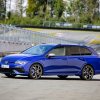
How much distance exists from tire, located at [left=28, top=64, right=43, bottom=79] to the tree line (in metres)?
102

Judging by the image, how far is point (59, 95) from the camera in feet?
43.0

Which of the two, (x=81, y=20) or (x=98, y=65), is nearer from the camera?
(x=98, y=65)

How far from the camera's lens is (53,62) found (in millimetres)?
19312

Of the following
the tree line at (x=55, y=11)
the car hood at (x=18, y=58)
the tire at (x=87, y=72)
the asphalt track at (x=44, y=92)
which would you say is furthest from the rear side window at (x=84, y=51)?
the tree line at (x=55, y=11)

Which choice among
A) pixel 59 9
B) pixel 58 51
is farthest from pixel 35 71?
pixel 59 9

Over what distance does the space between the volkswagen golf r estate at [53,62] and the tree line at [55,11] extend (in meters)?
100

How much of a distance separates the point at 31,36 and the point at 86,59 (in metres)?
43.3

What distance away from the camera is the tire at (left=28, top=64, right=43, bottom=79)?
60.9 feet

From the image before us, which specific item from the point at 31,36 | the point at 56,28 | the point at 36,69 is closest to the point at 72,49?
the point at 36,69

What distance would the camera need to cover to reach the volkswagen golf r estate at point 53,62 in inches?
728

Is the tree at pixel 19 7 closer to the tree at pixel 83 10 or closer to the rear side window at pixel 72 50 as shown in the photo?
the tree at pixel 83 10

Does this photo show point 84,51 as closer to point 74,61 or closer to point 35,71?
point 74,61

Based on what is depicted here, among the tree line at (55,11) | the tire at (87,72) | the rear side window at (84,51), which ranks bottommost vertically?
the tire at (87,72)

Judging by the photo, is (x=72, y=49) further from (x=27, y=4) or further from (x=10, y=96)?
(x=27, y=4)
